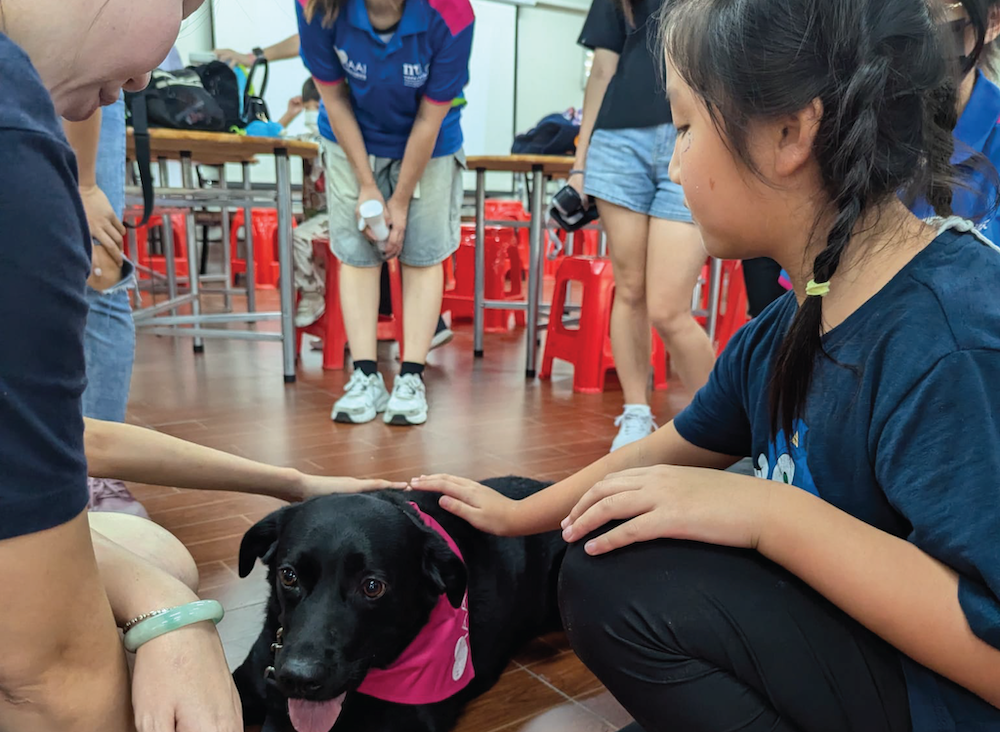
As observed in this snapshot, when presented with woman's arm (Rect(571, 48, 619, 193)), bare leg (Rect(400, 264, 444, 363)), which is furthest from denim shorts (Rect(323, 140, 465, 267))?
woman's arm (Rect(571, 48, 619, 193))

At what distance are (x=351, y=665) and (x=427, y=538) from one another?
20cm

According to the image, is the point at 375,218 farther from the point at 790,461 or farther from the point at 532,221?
the point at 790,461

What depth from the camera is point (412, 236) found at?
288 centimetres

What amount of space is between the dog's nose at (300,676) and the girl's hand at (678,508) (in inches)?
14.6

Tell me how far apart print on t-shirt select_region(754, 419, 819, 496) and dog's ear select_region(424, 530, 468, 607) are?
44 centimetres

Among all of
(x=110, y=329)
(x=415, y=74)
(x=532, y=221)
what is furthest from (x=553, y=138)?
(x=110, y=329)

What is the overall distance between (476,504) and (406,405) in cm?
153

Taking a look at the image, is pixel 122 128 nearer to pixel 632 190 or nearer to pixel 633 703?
pixel 632 190

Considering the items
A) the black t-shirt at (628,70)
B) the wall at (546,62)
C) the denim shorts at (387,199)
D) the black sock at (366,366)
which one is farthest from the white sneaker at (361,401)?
the wall at (546,62)

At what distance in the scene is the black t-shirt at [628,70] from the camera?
2.29m

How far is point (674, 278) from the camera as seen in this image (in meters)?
2.28

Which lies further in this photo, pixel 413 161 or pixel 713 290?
pixel 713 290

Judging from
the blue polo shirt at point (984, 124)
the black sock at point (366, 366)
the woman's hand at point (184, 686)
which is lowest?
the black sock at point (366, 366)

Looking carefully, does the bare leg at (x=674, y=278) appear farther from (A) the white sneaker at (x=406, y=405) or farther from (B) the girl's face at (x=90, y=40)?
(B) the girl's face at (x=90, y=40)
